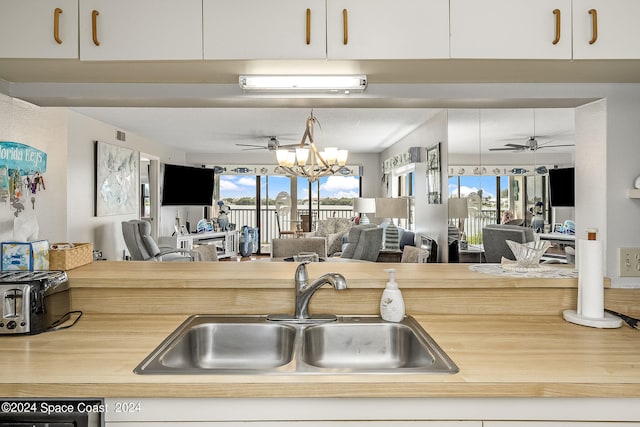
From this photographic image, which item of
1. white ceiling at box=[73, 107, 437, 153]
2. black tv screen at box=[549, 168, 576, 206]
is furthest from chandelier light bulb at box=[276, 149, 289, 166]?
black tv screen at box=[549, 168, 576, 206]

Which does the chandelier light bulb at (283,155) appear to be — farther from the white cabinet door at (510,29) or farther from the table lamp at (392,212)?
the white cabinet door at (510,29)

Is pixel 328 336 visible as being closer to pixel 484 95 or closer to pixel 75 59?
pixel 484 95

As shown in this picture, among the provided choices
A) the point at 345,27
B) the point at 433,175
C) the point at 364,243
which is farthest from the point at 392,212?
the point at 345,27

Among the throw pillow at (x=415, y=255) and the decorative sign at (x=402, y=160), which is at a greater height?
the decorative sign at (x=402, y=160)

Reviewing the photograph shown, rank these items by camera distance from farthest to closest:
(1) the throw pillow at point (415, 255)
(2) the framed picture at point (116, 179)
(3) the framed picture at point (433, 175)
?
1. (2) the framed picture at point (116, 179)
2. (3) the framed picture at point (433, 175)
3. (1) the throw pillow at point (415, 255)

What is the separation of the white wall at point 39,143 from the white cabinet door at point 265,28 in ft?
2.98

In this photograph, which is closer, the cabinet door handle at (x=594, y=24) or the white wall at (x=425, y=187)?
the cabinet door handle at (x=594, y=24)

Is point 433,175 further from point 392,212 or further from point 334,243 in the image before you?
point 334,243

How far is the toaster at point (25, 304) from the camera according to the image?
1.33 m

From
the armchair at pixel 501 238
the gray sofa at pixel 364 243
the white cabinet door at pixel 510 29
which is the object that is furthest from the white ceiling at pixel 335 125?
the gray sofa at pixel 364 243

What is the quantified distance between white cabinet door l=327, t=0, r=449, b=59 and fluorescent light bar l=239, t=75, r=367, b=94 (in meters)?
0.15

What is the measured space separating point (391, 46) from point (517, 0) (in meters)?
0.43

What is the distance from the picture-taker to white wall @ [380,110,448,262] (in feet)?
13.8

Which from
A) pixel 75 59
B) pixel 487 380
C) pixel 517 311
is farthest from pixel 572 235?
pixel 75 59
